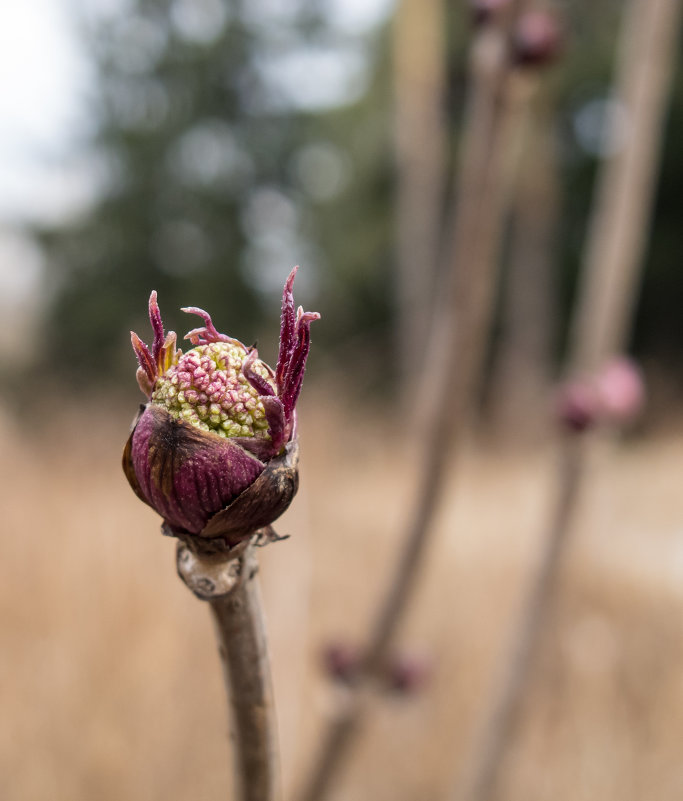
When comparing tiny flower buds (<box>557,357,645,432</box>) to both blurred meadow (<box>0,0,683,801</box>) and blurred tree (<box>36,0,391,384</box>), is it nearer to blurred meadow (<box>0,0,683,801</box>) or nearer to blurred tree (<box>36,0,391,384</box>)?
blurred meadow (<box>0,0,683,801</box>)

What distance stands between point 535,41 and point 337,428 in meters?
Answer: 4.44

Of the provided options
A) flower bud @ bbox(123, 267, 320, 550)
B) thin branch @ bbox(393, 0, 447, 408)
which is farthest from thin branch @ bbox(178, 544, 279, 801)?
thin branch @ bbox(393, 0, 447, 408)

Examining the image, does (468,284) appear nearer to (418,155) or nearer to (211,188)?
(418,155)

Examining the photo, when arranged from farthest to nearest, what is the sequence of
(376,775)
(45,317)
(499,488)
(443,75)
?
(45,317) < (443,75) < (499,488) < (376,775)

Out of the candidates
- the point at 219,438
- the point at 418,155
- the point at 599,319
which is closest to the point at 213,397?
the point at 219,438

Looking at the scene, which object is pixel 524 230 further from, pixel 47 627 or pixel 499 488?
pixel 47 627

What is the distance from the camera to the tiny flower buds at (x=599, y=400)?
0.76 meters

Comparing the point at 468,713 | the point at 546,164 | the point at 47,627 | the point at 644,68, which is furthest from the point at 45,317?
the point at 644,68

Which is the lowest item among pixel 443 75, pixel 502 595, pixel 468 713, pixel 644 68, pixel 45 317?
pixel 45 317

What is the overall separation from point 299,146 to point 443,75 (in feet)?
6.60

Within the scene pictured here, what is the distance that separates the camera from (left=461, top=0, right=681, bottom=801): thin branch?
0.76 m

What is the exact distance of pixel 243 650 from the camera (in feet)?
1.00

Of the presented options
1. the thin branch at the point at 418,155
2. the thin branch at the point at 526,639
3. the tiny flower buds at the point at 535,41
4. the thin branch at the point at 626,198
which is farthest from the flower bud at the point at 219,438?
the thin branch at the point at 418,155

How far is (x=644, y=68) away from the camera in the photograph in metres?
0.96
